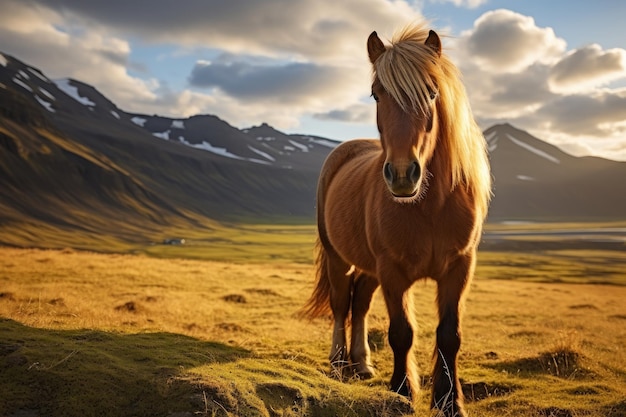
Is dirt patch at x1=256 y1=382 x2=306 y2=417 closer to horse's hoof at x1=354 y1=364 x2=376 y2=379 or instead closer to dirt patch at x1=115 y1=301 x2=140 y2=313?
horse's hoof at x1=354 y1=364 x2=376 y2=379

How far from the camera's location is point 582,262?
74.1 m

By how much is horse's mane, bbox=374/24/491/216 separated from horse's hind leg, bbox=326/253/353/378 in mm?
3043

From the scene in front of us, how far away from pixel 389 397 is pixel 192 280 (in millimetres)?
18847

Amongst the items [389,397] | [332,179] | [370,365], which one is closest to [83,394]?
[389,397]

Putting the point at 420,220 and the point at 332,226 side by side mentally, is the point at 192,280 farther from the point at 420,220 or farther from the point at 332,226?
the point at 420,220

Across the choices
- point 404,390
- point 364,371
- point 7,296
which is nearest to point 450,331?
point 404,390

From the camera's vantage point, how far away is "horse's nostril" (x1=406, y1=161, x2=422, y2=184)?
14.1 ft

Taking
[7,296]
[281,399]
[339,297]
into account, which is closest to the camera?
[281,399]

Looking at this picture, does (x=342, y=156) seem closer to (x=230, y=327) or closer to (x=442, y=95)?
(x=442, y=95)

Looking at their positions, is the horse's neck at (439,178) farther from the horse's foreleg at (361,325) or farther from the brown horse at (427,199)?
the horse's foreleg at (361,325)

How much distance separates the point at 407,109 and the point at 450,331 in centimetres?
258

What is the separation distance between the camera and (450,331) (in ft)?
17.7

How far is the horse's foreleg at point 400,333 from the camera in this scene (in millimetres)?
5461

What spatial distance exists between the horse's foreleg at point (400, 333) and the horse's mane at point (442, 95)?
1394 millimetres
